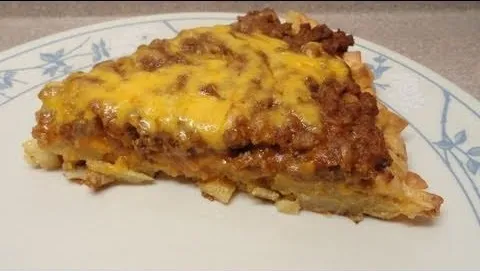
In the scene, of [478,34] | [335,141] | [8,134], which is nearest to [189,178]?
[335,141]

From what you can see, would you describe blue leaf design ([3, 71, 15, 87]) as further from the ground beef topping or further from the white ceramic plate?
the ground beef topping

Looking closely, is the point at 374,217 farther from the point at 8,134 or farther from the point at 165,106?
the point at 8,134

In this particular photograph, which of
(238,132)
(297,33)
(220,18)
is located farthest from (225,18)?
(238,132)

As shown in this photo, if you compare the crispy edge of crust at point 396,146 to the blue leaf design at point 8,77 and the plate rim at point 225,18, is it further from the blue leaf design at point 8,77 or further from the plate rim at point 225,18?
the blue leaf design at point 8,77

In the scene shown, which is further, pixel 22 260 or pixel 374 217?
pixel 374 217

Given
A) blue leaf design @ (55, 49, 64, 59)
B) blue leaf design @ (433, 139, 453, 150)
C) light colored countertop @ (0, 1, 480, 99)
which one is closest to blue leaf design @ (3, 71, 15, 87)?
blue leaf design @ (55, 49, 64, 59)

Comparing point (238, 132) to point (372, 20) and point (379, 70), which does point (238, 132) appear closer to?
point (379, 70)
